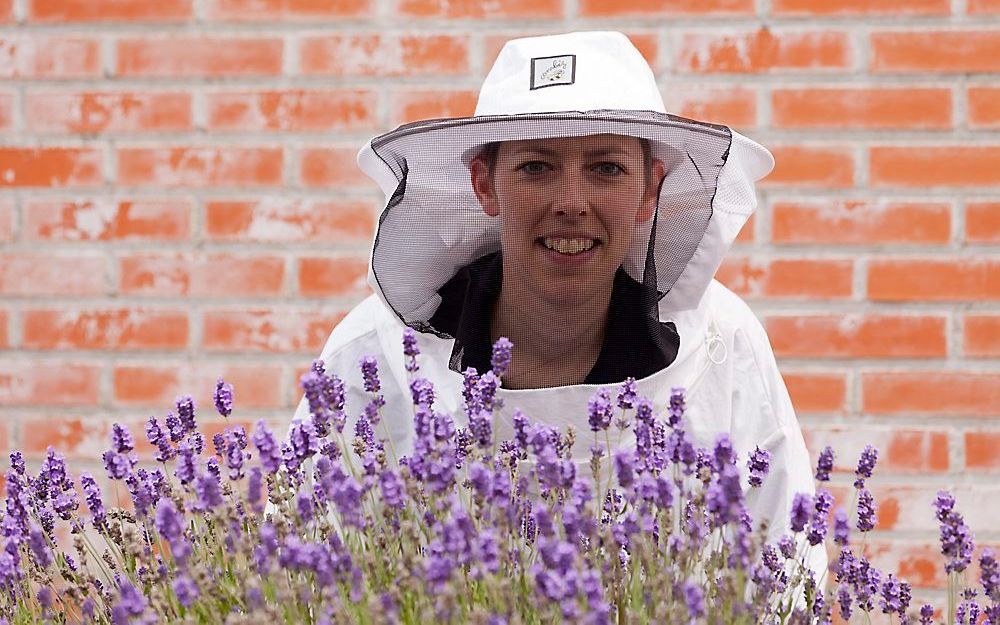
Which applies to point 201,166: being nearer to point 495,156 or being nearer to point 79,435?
point 79,435

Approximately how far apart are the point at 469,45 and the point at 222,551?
4.00ft

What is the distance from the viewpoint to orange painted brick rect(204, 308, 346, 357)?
2.12 m

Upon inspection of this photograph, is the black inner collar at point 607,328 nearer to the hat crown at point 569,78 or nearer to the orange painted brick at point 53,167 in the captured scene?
the hat crown at point 569,78

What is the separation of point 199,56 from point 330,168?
310 mm

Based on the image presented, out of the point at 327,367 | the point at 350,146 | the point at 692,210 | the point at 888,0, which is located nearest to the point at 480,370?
the point at 327,367

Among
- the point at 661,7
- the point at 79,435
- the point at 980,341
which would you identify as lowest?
the point at 79,435

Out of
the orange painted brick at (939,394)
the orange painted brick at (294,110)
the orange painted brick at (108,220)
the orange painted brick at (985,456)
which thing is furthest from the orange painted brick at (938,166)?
the orange painted brick at (108,220)

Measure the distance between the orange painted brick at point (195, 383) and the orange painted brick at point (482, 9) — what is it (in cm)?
67

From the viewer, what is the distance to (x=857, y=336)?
80.7 inches

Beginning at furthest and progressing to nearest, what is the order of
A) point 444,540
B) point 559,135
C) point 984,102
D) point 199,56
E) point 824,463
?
point 199,56 < point 984,102 < point 559,135 < point 824,463 < point 444,540

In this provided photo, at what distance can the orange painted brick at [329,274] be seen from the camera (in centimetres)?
211

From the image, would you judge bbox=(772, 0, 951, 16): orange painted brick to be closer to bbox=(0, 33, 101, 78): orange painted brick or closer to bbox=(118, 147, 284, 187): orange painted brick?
bbox=(118, 147, 284, 187): orange painted brick

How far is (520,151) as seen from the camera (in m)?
1.54

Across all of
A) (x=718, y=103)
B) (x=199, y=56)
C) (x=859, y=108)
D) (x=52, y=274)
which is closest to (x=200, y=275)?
(x=52, y=274)
